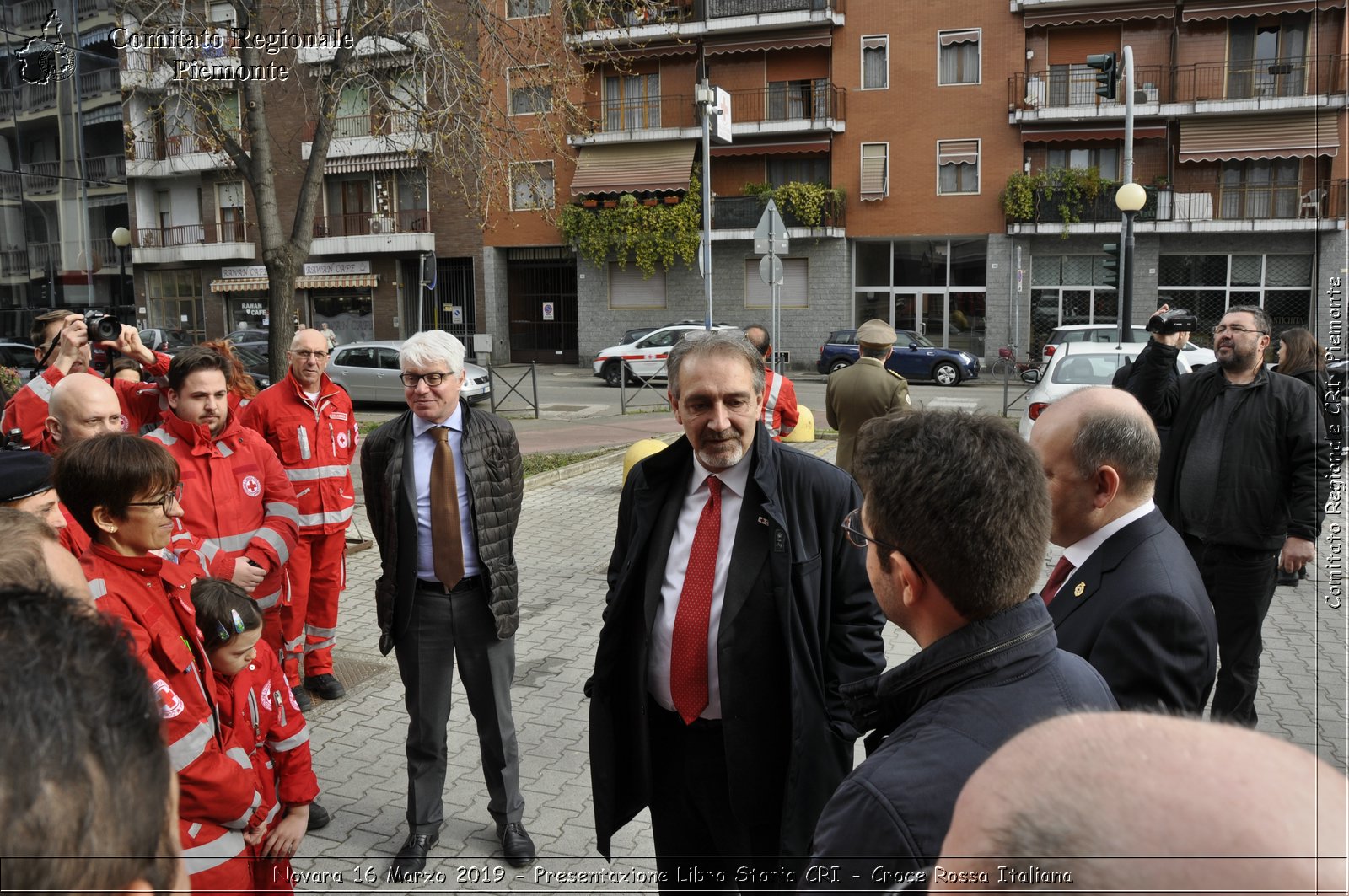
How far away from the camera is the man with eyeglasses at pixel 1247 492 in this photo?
15.7 feet

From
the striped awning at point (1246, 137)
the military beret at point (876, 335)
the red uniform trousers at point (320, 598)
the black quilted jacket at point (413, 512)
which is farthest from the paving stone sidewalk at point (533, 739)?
the striped awning at point (1246, 137)

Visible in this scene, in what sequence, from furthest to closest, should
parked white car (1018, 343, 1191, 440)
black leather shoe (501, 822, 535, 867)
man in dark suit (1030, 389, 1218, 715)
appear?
parked white car (1018, 343, 1191, 440) → black leather shoe (501, 822, 535, 867) → man in dark suit (1030, 389, 1218, 715)

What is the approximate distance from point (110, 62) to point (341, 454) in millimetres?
6092

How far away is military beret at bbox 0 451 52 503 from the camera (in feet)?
9.32

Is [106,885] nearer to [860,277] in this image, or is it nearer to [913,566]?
[913,566]

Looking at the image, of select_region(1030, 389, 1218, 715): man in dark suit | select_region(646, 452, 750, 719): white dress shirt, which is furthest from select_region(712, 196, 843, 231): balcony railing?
select_region(1030, 389, 1218, 715): man in dark suit

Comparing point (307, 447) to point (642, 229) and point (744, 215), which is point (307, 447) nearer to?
point (642, 229)

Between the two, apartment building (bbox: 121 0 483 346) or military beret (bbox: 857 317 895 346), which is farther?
apartment building (bbox: 121 0 483 346)

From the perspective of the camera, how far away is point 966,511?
181 cm

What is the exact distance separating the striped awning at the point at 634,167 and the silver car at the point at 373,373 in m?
13.9

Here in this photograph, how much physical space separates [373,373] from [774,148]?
57.0ft

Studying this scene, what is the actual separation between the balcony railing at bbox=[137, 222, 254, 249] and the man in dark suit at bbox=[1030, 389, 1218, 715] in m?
41.1

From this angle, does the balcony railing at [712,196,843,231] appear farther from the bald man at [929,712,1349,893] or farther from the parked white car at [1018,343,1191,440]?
the bald man at [929,712,1349,893]

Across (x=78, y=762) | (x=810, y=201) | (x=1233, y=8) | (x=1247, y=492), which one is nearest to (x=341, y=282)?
(x=810, y=201)
